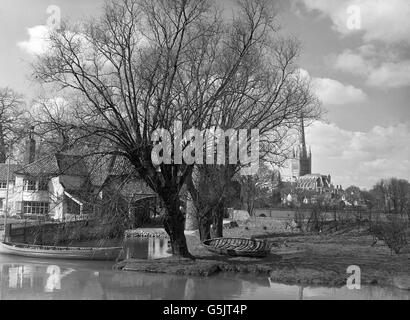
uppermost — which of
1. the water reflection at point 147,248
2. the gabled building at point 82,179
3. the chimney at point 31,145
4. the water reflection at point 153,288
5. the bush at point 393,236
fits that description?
the chimney at point 31,145

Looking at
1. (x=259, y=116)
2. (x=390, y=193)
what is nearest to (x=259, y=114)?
(x=259, y=116)

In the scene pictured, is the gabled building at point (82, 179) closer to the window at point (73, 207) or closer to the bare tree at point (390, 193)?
the window at point (73, 207)

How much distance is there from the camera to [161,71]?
22.0 metres

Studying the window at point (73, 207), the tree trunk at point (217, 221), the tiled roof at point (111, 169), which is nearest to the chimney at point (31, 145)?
the tiled roof at point (111, 169)

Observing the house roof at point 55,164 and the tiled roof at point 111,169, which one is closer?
the house roof at point 55,164

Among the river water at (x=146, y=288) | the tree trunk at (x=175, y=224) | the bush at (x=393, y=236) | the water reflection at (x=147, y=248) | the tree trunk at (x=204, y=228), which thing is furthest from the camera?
the water reflection at (x=147, y=248)

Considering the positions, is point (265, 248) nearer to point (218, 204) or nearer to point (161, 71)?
point (218, 204)

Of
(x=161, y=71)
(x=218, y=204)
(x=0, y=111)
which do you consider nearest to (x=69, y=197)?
(x=161, y=71)

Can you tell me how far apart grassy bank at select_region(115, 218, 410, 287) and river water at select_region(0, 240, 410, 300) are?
68 cm

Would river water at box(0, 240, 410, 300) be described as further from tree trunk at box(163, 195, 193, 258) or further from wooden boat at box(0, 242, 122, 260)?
wooden boat at box(0, 242, 122, 260)

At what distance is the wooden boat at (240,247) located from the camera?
995 inches

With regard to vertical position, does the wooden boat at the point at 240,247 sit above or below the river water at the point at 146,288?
above

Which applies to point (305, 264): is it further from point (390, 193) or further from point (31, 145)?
point (390, 193)

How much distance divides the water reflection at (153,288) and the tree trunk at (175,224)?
249 cm
